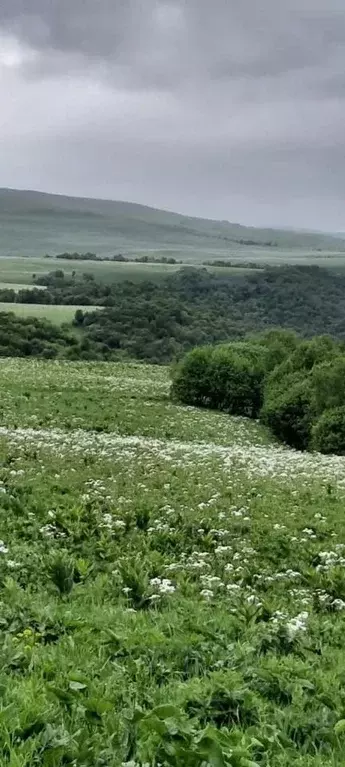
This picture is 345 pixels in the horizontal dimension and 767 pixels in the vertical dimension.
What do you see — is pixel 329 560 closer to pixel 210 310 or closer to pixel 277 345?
pixel 277 345

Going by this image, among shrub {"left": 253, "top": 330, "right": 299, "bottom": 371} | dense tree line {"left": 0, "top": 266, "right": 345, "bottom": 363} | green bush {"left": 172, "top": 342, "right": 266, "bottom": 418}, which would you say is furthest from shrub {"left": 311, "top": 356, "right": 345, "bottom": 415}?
dense tree line {"left": 0, "top": 266, "right": 345, "bottom": 363}

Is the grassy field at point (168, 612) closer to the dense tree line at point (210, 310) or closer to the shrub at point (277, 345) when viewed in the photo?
the shrub at point (277, 345)

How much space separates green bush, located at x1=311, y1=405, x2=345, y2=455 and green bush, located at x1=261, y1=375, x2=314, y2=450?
376 cm

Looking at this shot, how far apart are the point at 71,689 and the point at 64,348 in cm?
9298

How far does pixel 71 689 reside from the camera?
6.12 meters

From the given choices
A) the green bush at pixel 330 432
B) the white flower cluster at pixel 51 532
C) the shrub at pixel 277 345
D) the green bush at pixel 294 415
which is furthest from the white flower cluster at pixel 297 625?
the shrub at pixel 277 345

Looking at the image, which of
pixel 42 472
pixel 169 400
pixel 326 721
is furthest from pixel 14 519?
pixel 169 400

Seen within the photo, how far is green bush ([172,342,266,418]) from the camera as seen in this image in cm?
5606

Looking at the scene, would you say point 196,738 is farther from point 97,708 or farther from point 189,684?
point 189,684


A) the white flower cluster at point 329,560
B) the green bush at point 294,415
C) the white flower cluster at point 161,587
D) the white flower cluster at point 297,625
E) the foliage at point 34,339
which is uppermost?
the white flower cluster at point 297,625

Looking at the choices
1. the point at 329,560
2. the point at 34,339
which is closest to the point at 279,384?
the point at 329,560

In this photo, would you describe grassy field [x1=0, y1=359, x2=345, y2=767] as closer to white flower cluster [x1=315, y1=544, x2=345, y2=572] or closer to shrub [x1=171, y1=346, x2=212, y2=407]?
white flower cluster [x1=315, y1=544, x2=345, y2=572]

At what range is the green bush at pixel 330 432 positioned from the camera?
41.0 metres

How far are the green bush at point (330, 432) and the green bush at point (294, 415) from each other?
12.3ft
